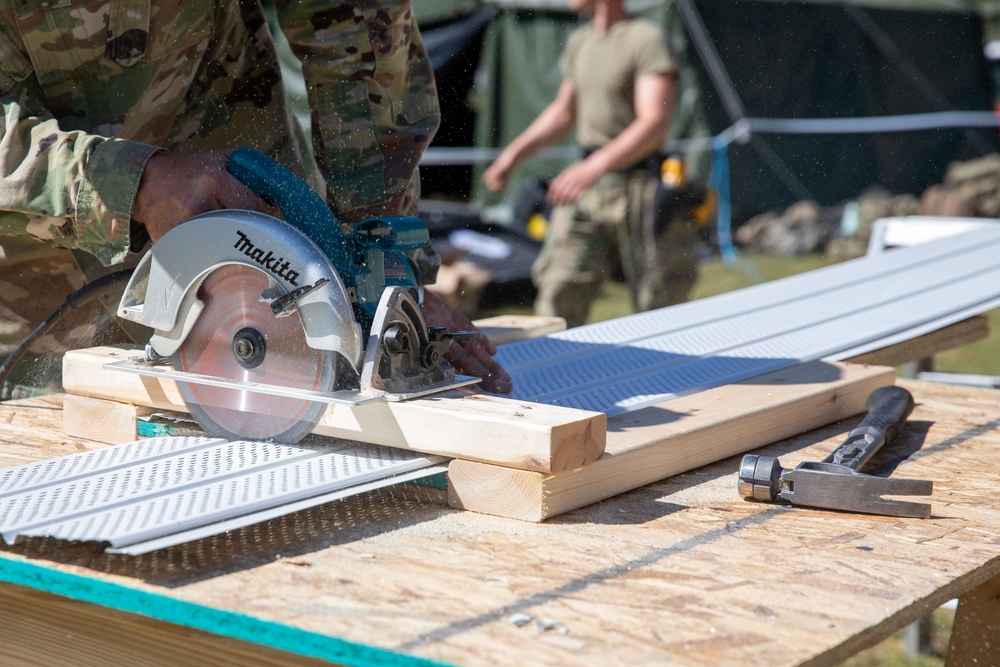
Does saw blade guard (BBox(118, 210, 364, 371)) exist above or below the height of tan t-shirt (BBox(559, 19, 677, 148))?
below

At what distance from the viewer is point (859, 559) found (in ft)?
4.38

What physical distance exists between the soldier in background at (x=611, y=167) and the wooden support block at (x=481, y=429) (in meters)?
3.95

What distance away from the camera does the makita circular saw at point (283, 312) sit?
4.99 feet

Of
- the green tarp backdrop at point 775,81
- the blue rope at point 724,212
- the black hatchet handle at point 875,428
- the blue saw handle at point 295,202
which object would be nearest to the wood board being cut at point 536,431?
the black hatchet handle at point 875,428

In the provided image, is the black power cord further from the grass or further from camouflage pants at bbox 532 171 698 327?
camouflage pants at bbox 532 171 698 327

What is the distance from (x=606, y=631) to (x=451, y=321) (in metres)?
0.98

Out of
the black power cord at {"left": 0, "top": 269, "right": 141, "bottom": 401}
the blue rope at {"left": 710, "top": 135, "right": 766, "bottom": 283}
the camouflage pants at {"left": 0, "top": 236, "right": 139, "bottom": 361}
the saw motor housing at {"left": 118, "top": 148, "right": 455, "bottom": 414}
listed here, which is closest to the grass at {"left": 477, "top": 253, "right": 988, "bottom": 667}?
the blue rope at {"left": 710, "top": 135, "right": 766, "bottom": 283}

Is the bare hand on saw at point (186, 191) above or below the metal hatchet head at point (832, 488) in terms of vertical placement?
above

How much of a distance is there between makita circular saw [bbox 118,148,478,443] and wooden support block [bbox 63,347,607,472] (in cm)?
4

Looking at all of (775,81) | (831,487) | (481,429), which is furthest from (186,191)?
(775,81)

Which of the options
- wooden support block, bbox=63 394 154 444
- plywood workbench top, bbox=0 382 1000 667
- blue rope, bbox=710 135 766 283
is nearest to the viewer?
plywood workbench top, bbox=0 382 1000 667

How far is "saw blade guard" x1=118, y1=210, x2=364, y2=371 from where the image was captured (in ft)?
4.97

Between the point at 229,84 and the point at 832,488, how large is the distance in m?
1.57

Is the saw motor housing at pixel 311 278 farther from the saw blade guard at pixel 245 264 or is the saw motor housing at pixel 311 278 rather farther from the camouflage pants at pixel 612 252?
the camouflage pants at pixel 612 252
